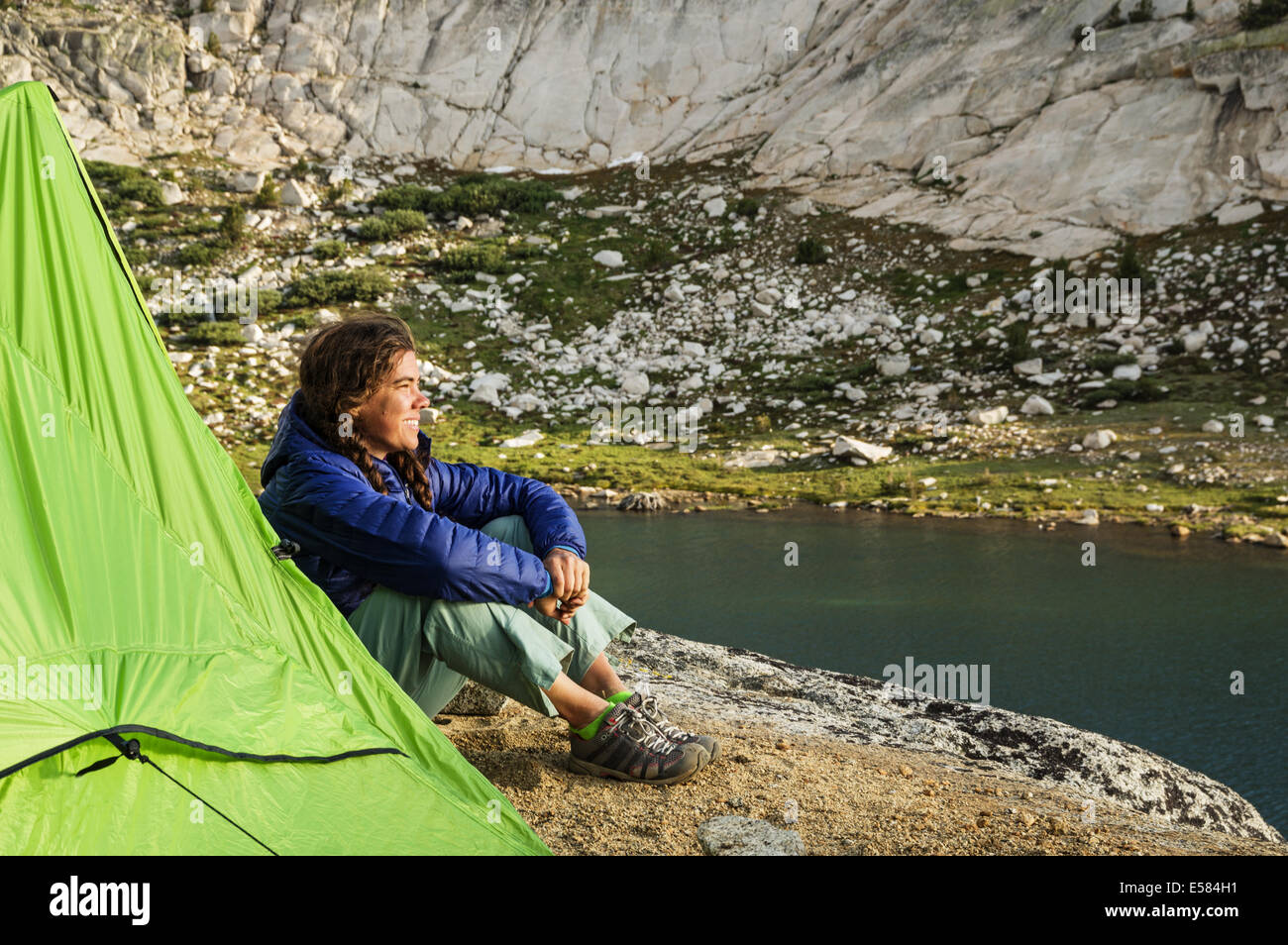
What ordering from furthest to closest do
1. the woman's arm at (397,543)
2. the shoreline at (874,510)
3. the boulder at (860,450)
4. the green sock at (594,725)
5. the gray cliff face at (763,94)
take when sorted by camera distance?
the gray cliff face at (763,94)
the boulder at (860,450)
the shoreline at (874,510)
the green sock at (594,725)
the woman's arm at (397,543)

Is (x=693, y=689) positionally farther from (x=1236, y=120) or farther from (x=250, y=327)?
(x=1236, y=120)

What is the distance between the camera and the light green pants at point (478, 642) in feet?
11.3

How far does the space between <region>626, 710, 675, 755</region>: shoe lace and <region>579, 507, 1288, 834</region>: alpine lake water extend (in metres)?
3.79

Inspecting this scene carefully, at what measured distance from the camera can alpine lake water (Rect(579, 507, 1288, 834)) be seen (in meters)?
7.12

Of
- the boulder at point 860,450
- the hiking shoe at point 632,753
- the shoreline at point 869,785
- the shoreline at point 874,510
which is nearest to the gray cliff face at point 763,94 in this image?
the boulder at point 860,450

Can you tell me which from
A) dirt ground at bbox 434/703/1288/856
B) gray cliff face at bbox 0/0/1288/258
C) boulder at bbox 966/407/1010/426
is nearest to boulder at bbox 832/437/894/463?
boulder at bbox 966/407/1010/426

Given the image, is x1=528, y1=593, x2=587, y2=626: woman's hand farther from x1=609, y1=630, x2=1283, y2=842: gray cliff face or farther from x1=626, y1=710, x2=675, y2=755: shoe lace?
x1=609, y1=630, x2=1283, y2=842: gray cliff face

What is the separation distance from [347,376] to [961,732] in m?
3.75

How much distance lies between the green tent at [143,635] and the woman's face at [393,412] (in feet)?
1.64

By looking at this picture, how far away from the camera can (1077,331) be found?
763 inches

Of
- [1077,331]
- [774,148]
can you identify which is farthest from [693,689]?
[774,148]

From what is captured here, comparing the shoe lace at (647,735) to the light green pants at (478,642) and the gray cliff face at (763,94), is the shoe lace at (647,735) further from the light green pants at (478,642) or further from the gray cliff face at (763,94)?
the gray cliff face at (763,94)

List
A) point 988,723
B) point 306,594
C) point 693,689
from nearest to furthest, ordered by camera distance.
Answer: point 306,594
point 988,723
point 693,689
